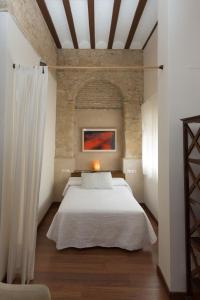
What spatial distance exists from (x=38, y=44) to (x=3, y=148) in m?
2.44

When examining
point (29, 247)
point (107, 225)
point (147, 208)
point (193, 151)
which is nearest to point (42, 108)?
point (29, 247)

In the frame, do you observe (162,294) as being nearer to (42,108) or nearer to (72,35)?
(42,108)

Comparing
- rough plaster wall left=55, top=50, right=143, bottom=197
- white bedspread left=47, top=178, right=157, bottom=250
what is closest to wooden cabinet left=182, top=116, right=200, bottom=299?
white bedspread left=47, top=178, right=157, bottom=250

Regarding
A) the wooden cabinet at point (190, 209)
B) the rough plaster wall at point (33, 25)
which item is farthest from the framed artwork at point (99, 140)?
the wooden cabinet at point (190, 209)

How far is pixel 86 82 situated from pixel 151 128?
228 cm

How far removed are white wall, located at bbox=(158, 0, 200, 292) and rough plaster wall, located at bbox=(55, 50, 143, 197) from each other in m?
3.32

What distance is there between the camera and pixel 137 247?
9.97ft

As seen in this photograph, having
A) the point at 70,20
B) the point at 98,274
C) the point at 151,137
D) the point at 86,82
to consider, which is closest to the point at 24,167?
the point at 98,274

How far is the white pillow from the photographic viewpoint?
4.42m

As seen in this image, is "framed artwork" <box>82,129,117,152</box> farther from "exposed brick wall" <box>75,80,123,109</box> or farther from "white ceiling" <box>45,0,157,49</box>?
"white ceiling" <box>45,0,157,49</box>

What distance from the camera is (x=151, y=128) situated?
4.41 meters

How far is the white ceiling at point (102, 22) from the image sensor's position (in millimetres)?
3701

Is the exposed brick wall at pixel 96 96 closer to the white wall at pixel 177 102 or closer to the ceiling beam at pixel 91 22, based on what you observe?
the ceiling beam at pixel 91 22

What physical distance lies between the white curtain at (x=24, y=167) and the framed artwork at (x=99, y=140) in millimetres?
3402
